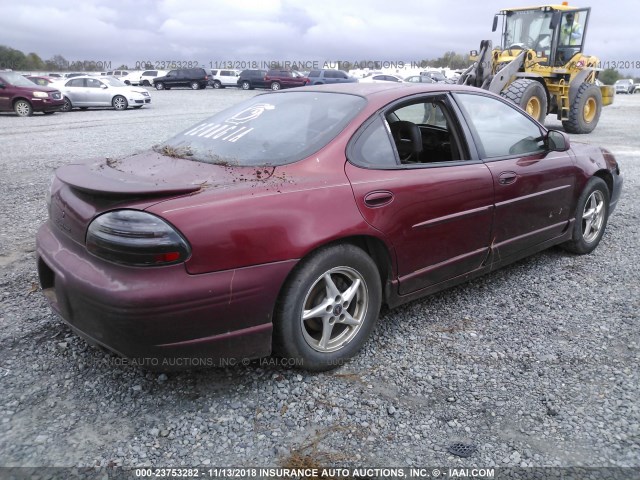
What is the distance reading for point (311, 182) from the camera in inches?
104

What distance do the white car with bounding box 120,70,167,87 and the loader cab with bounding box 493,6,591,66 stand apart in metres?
34.7

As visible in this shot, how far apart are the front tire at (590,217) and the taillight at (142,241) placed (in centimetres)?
347

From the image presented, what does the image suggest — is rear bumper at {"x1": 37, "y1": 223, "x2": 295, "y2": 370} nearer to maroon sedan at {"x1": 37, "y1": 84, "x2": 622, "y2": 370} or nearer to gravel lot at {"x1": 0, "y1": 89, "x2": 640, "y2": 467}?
maroon sedan at {"x1": 37, "y1": 84, "x2": 622, "y2": 370}

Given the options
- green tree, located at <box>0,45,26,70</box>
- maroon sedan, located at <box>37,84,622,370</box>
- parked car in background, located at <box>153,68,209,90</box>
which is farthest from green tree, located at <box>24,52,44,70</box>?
maroon sedan, located at <box>37,84,622,370</box>

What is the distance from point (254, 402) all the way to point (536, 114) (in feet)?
38.3

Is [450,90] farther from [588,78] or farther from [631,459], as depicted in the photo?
[588,78]

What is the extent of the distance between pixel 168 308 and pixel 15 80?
1882cm

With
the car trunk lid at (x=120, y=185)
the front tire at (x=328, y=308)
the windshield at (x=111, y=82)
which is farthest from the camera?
the windshield at (x=111, y=82)

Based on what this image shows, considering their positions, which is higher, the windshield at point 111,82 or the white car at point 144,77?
the windshield at point 111,82

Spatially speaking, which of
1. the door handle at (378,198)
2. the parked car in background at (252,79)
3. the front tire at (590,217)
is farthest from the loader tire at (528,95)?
the parked car in background at (252,79)

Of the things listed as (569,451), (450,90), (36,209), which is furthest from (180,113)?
(569,451)

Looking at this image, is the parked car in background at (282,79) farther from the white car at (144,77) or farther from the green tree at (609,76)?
the green tree at (609,76)

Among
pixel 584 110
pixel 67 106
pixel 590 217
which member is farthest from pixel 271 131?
pixel 67 106

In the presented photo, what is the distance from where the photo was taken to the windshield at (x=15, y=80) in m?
17.3
